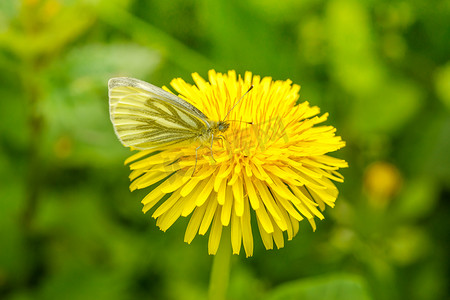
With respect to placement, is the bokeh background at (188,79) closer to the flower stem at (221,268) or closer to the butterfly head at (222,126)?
the flower stem at (221,268)

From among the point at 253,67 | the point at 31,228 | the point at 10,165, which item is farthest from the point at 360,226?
the point at 10,165

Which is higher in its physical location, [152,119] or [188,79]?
[188,79]

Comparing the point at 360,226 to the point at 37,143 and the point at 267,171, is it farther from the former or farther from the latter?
the point at 37,143

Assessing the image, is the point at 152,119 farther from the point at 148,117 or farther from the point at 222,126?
the point at 222,126

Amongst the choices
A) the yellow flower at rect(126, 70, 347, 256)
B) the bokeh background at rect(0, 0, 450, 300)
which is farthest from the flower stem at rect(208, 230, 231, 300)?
the bokeh background at rect(0, 0, 450, 300)

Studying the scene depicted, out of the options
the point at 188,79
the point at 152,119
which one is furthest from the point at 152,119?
the point at 188,79

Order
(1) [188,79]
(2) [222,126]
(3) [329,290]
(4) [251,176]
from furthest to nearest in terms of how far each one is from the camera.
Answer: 1. (1) [188,79]
2. (3) [329,290]
3. (2) [222,126]
4. (4) [251,176]

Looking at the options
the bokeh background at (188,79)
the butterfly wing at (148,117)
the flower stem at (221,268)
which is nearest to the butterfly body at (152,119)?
the butterfly wing at (148,117)

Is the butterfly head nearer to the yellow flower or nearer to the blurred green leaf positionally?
the yellow flower
